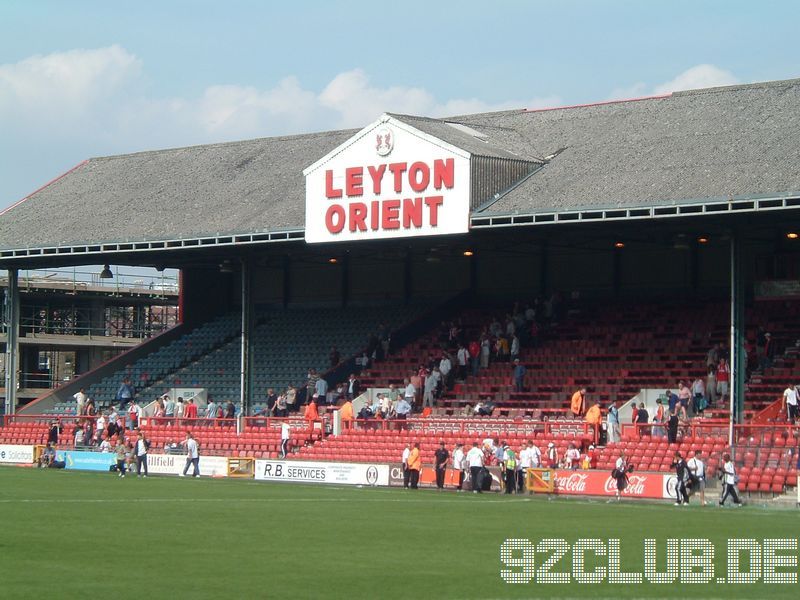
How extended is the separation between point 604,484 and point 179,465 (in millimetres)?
16061

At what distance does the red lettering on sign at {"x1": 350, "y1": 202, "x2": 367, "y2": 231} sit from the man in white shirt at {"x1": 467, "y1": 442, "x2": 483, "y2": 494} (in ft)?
32.4

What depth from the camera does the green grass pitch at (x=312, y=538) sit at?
1873cm

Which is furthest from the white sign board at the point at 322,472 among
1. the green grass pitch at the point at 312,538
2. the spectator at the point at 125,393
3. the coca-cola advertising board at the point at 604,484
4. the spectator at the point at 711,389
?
the spectator at the point at 125,393

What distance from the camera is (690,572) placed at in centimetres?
2088

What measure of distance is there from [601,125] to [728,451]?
15998mm

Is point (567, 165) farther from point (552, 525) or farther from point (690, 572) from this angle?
point (690, 572)

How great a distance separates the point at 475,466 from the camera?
40.7 m

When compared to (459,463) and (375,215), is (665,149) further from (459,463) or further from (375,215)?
(459,463)

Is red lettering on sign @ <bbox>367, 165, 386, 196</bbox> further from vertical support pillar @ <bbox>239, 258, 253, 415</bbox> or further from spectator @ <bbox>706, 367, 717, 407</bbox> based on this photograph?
spectator @ <bbox>706, 367, 717, 407</bbox>

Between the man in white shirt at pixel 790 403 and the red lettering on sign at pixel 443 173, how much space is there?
1213cm

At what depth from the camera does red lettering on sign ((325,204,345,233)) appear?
47844mm

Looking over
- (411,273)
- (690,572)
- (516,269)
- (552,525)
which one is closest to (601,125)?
(516,269)

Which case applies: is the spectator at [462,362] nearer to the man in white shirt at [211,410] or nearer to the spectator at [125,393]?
the man in white shirt at [211,410]

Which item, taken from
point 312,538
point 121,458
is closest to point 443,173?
point 121,458
